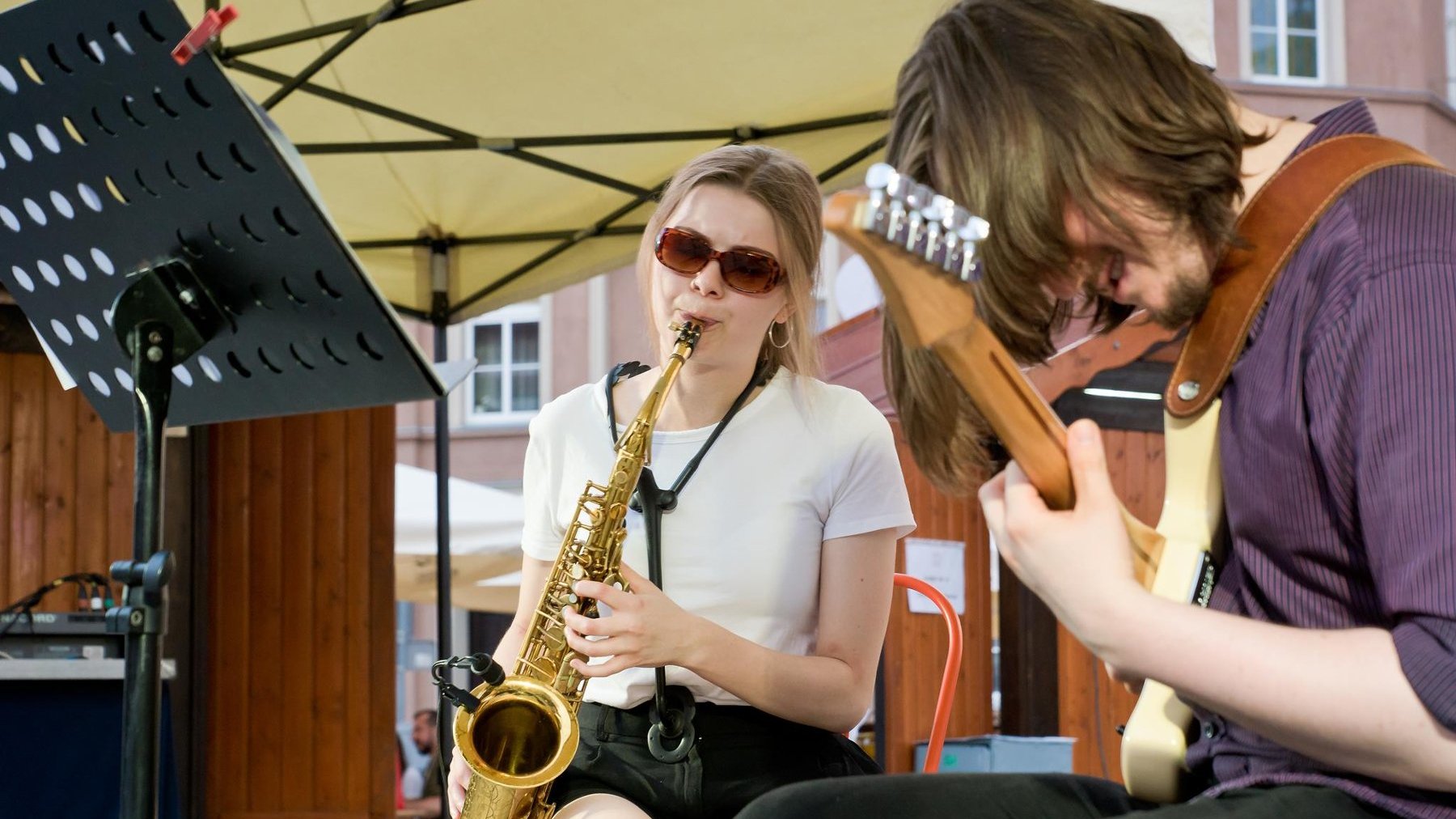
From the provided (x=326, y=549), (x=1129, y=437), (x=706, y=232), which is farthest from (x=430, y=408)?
(x=706, y=232)

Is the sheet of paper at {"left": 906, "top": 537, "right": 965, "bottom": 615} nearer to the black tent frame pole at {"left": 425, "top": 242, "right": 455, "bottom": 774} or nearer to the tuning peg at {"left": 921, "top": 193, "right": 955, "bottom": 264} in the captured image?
the black tent frame pole at {"left": 425, "top": 242, "right": 455, "bottom": 774}

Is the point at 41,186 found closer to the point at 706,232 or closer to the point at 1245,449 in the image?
the point at 706,232

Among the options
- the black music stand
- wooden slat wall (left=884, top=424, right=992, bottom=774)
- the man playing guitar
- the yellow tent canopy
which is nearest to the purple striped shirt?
the man playing guitar

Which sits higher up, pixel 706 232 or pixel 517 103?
pixel 517 103

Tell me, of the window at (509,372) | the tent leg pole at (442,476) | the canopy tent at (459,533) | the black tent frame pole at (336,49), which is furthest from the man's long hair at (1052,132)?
the window at (509,372)

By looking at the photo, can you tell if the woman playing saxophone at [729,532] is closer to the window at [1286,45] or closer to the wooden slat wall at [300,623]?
the wooden slat wall at [300,623]

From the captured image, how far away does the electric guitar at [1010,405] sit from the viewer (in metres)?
1.22

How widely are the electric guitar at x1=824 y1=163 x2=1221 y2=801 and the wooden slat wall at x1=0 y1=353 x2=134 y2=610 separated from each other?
5.10m

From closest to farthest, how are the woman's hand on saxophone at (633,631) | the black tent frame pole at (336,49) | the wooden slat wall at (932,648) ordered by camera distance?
the woman's hand on saxophone at (633,631), the black tent frame pole at (336,49), the wooden slat wall at (932,648)

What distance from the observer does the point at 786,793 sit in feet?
4.66

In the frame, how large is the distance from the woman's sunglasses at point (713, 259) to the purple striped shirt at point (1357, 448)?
44.7 inches

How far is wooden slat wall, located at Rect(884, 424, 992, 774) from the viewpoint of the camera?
8.89 meters

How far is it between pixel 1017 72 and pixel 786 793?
2.50 ft

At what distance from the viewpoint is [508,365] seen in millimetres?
21953
